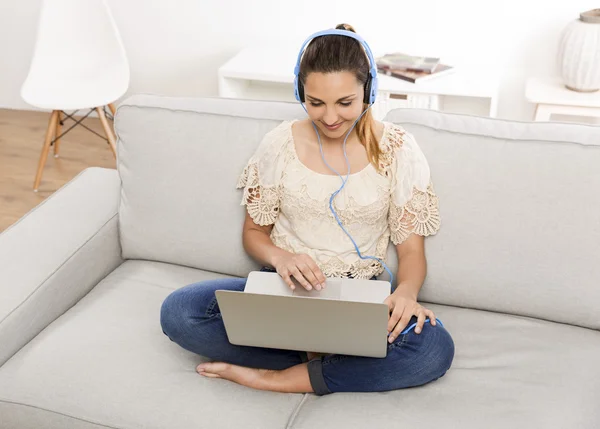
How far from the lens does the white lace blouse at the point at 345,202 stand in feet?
5.41

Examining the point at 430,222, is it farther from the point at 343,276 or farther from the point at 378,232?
the point at 343,276

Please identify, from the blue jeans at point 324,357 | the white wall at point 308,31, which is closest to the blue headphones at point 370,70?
the blue jeans at point 324,357

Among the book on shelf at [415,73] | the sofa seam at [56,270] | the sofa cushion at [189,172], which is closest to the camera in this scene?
the sofa seam at [56,270]

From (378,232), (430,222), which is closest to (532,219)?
(430,222)

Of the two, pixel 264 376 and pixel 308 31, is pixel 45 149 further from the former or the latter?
pixel 264 376

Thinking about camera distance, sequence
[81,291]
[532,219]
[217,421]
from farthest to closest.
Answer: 1. [81,291]
2. [532,219]
3. [217,421]

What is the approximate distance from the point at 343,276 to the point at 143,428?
0.54 m

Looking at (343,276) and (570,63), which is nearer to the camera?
(343,276)

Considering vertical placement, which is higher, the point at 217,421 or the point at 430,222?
the point at 430,222

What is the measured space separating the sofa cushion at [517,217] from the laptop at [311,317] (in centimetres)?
30

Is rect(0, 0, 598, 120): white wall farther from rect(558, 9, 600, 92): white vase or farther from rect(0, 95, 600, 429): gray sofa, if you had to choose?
rect(0, 95, 600, 429): gray sofa

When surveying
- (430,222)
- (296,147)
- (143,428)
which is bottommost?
(143,428)

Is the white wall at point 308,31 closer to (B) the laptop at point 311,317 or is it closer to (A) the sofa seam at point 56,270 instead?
(A) the sofa seam at point 56,270

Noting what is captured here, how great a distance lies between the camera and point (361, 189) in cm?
165
